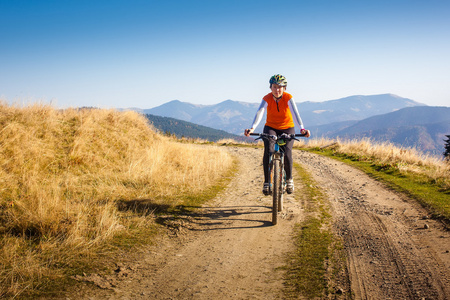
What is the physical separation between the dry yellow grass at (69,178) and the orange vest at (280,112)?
3.41m

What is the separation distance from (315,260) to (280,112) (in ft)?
11.3

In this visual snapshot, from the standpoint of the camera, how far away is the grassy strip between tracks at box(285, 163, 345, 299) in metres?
3.21

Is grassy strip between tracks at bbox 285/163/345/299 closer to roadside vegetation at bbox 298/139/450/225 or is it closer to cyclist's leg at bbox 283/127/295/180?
cyclist's leg at bbox 283/127/295/180

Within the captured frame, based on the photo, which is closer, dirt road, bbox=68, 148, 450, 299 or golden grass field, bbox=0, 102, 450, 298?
dirt road, bbox=68, 148, 450, 299

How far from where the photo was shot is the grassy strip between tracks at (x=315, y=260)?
3.21 m

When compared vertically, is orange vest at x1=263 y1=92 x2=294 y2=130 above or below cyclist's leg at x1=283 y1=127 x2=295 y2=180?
above

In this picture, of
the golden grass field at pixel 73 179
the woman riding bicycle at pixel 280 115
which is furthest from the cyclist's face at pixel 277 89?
the golden grass field at pixel 73 179

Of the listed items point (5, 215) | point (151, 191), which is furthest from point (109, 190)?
point (5, 215)

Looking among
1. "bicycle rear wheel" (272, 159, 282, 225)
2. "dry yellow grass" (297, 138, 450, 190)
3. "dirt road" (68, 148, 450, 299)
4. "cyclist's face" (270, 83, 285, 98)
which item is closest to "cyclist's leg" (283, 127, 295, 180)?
"bicycle rear wheel" (272, 159, 282, 225)

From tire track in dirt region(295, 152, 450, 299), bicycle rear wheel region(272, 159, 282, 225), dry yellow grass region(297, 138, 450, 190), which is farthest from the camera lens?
dry yellow grass region(297, 138, 450, 190)

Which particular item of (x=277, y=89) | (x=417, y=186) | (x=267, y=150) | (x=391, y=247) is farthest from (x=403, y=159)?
(x=391, y=247)

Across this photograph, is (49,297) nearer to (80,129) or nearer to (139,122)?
(80,129)

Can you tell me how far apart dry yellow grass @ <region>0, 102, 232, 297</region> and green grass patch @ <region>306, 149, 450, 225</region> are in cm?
613

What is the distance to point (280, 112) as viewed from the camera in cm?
623
